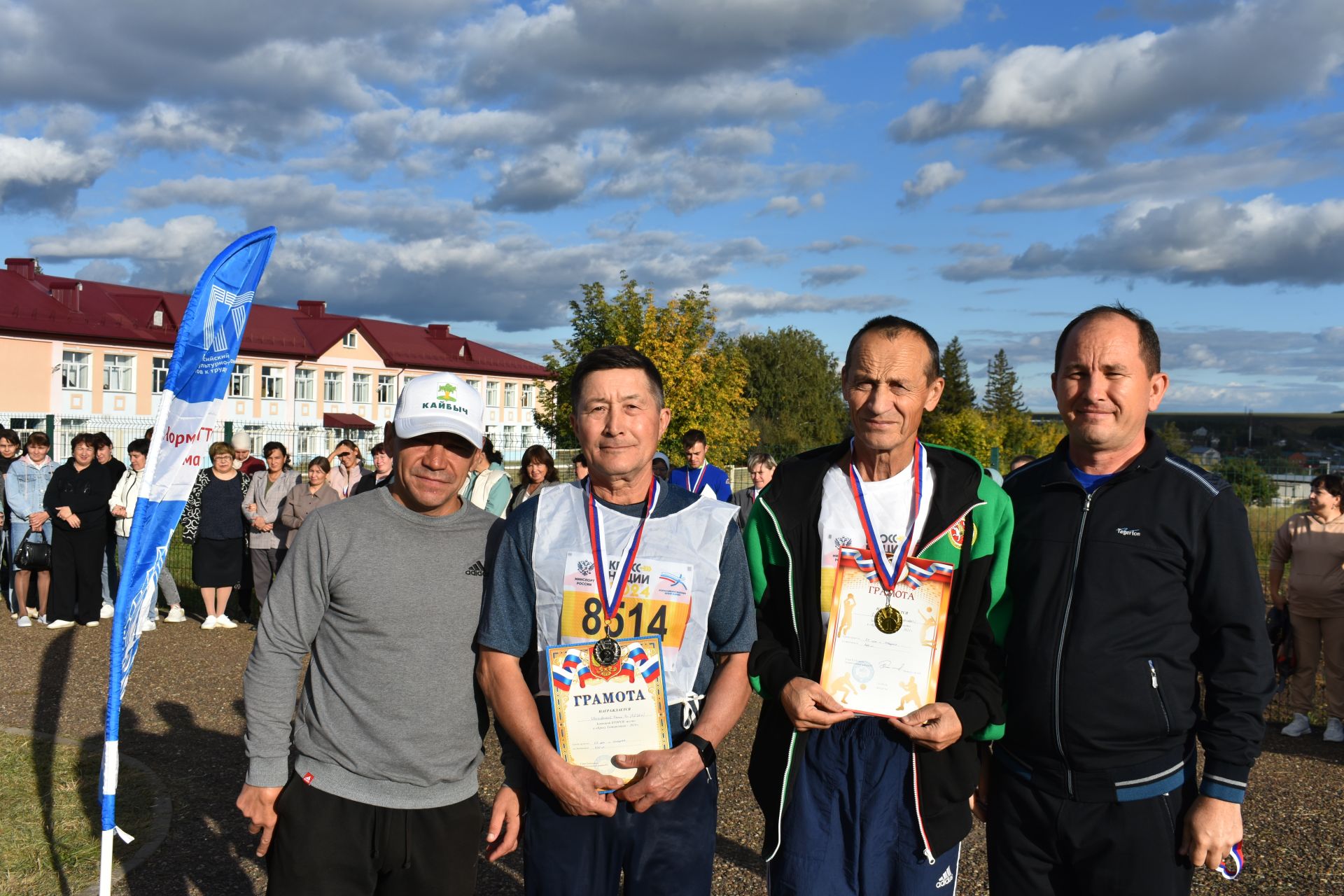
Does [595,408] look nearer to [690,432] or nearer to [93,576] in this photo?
[690,432]

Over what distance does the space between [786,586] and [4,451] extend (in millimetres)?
14514

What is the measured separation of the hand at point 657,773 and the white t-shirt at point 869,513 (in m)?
0.55

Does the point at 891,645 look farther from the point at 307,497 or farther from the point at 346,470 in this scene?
the point at 346,470

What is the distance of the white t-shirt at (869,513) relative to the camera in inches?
112

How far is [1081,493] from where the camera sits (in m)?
2.96

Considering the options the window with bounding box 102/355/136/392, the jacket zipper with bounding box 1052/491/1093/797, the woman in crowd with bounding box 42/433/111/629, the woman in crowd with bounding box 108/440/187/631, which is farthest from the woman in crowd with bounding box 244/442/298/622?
the window with bounding box 102/355/136/392

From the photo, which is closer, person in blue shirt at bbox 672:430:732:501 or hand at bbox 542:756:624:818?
hand at bbox 542:756:624:818

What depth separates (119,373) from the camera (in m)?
43.1

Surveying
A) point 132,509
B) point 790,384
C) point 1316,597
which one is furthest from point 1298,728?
point 790,384

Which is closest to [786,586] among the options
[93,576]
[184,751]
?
[184,751]

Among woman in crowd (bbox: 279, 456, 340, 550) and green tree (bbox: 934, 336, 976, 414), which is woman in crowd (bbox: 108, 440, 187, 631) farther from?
green tree (bbox: 934, 336, 976, 414)

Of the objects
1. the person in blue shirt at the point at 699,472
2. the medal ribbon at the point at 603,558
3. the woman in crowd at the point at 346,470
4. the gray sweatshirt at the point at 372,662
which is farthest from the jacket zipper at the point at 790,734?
the woman in crowd at the point at 346,470

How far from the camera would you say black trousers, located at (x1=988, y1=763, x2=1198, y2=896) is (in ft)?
9.18

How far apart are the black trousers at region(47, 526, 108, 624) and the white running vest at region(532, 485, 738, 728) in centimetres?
1132
